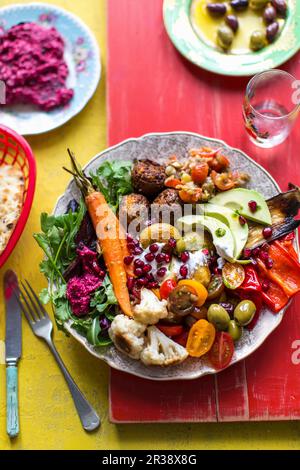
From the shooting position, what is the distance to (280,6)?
337 centimetres

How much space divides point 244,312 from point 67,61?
5.78 feet

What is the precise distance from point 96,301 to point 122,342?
25 centimetres

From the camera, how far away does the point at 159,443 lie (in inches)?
116

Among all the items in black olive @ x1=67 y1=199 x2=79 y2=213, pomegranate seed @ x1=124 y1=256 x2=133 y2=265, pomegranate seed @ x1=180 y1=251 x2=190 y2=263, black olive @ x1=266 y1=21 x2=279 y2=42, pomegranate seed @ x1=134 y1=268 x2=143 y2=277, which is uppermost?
black olive @ x1=266 y1=21 x2=279 y2=42

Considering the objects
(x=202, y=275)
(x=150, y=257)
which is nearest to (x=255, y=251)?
(x=202, y=275)

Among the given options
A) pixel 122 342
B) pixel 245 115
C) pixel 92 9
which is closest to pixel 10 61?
pixel 92 9

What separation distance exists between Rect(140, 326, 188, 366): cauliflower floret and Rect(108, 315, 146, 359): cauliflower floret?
1.4 inches

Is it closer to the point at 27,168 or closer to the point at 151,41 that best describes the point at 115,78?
the point at 151,41

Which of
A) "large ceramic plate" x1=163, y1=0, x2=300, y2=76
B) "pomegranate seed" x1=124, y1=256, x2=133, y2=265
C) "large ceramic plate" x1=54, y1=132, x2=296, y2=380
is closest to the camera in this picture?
"large ceramic plate" x1=54, y1=132, x2=296, y2=380

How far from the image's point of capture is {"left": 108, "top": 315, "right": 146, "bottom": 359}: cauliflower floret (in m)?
2.68

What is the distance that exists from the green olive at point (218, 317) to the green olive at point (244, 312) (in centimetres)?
→ 5

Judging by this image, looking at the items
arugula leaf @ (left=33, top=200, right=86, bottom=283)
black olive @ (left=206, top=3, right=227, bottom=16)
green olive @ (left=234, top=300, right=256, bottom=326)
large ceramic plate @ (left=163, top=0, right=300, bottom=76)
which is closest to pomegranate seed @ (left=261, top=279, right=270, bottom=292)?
green olive @ (left=234, top=300, right=256, bottom=326)

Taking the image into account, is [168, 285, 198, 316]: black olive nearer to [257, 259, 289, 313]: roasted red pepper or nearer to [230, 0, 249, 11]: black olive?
[257, 259, 289, 313]: roasted red pepper

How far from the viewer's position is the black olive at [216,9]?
134 inches
